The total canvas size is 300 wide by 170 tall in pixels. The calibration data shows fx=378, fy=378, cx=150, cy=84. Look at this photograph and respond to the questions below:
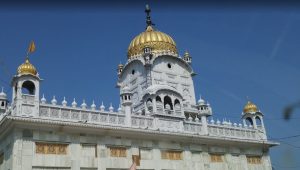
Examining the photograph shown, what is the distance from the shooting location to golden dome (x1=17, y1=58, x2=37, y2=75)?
21.0m

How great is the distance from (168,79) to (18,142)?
17044 mm

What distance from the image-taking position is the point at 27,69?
69.3 ft

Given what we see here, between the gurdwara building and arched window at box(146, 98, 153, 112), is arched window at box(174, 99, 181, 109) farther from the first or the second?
arched window at box(146, 98, 153, 112)

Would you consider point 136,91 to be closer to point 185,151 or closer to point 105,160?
point 185,151

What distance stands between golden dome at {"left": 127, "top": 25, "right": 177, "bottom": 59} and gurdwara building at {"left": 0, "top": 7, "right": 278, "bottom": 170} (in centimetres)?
396

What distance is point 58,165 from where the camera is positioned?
64.8 feet

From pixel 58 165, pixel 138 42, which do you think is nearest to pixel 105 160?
pixel 58 165

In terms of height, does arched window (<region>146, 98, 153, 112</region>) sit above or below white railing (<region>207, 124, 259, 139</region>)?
above

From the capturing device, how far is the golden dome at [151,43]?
3503 cm

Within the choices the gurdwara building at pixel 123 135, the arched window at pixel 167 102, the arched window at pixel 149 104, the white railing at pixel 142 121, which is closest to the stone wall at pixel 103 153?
the gurdwara building at pixel 123 135

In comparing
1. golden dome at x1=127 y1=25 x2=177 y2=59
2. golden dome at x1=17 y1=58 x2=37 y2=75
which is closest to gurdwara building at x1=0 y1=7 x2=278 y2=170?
golden dome at x1=17 y1=58 x2=37 y2=75

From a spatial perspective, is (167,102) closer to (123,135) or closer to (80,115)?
(123,135)

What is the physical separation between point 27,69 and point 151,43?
→ 16046mm

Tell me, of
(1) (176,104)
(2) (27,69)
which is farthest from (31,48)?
(1) (176,104)
